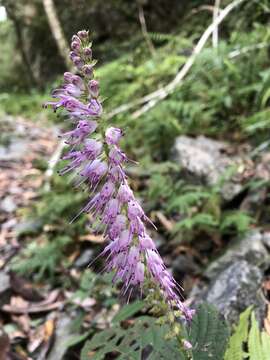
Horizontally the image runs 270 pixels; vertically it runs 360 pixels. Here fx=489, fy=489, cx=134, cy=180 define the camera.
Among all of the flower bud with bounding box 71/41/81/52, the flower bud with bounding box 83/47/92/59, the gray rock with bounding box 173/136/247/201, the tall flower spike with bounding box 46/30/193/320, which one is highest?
the flower bud with bounding box 71/41/81/52

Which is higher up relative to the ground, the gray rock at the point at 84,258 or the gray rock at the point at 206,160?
the gray rock at the point at 206,160

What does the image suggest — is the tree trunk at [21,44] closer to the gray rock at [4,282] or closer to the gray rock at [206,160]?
the gray rock at [206,160]

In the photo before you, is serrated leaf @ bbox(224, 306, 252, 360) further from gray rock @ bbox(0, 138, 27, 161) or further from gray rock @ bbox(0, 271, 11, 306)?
gray rock @ bbox(0, 138, 27, 161)

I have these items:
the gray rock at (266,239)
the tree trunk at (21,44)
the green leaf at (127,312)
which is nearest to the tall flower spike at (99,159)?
the green leaf at (127,312)

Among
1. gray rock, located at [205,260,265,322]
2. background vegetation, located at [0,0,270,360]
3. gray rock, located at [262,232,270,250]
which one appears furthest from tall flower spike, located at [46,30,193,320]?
gray rock, located at [262,232,270,250]

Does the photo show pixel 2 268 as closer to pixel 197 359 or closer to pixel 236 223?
pixel 236 223

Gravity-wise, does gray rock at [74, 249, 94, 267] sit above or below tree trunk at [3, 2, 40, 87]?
below
